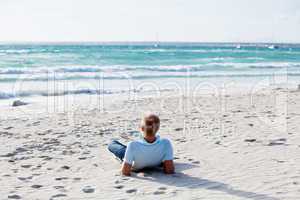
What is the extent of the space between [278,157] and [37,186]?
3.09 metres

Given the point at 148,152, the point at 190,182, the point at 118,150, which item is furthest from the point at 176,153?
the point at 190,182

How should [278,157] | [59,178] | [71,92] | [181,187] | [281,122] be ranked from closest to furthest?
1. [181,187]
2. [59,178]
3. [278,157]
4. [281,122]
5. [71,92]

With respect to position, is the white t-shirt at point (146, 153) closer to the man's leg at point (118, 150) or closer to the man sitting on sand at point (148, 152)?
the man sitting on sand at point (148, 152)

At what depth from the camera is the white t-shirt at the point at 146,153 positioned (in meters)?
4.96

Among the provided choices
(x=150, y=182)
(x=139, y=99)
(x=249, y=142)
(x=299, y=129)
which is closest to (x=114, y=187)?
(x=150, y=182)

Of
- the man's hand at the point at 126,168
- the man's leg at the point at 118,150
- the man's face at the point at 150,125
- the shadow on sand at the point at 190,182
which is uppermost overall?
the man's face at the point at 150,125

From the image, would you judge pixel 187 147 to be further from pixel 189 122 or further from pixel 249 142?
pixel 189 122

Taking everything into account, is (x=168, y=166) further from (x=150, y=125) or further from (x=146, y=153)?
(x=150, y=125)

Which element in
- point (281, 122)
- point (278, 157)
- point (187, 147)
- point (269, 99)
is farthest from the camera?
point (269, 99)

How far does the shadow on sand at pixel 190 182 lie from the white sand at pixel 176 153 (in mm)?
10

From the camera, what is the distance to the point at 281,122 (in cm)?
816

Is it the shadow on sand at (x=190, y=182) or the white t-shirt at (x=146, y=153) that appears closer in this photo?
the shadow on sand at (x=190, y=182)

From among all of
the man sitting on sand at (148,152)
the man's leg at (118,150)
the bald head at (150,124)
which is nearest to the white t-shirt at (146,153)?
the man sitting on sand at (148,152)

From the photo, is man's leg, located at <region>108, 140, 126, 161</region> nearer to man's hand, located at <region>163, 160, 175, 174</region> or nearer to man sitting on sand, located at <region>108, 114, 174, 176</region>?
man sitting on sand, located at <region>108, 114, 174, 176</region>
